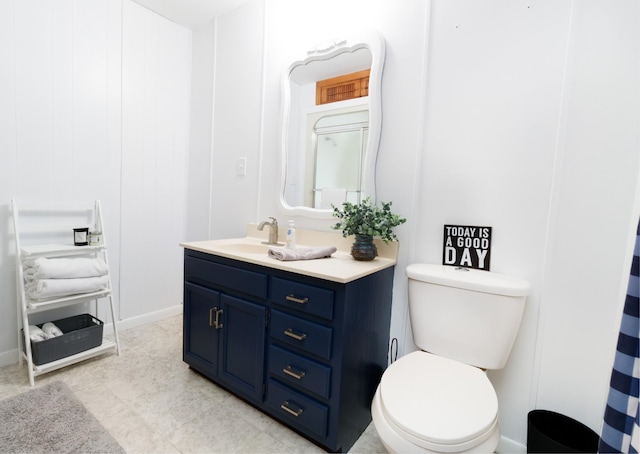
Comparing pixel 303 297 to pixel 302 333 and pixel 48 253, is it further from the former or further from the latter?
pixel 48 253

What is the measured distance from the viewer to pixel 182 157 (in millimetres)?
2607

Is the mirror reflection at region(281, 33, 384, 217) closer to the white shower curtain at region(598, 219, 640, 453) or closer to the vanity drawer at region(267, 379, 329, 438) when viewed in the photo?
the vanity drawer at region(267, 379, 329, 438)

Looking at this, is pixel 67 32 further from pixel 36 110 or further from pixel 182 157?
pixel 182 157

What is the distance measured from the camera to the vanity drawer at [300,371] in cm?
125

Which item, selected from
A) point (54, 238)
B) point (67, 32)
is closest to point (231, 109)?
point (67, 32)

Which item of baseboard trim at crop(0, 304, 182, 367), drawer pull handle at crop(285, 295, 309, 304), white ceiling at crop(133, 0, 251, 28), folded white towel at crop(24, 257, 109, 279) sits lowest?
baseboard trim at crop(0, 304, 182, 367)

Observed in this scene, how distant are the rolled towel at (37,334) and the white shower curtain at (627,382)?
2.37m

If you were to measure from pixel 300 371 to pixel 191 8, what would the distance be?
8.23 feet

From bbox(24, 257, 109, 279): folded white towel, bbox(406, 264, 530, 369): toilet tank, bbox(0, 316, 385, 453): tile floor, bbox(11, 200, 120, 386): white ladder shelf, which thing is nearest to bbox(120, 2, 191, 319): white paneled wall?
bbox(11, 200, 120, 386): white ladder shelf

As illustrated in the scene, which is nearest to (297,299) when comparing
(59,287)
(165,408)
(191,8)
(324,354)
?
(324,354)

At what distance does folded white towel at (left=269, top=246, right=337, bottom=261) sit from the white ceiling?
183cm

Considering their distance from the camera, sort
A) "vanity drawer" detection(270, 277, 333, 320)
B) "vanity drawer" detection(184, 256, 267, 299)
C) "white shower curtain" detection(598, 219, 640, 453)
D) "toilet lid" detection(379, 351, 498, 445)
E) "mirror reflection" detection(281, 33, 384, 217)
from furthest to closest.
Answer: "mirror reflection" detection(281, 33, 384, 217) < "vanity drawer" detection(184, 256, 267, 299) < "vanity drawer" detection(270, 277, 333, 320) < "toilet lid" detection(379, 351, 498, 445) < "white shower curtain" detection(598, 219, 640, 453)

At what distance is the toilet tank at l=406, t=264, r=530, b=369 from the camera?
1171 mm

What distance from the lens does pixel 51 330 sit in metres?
1.83
